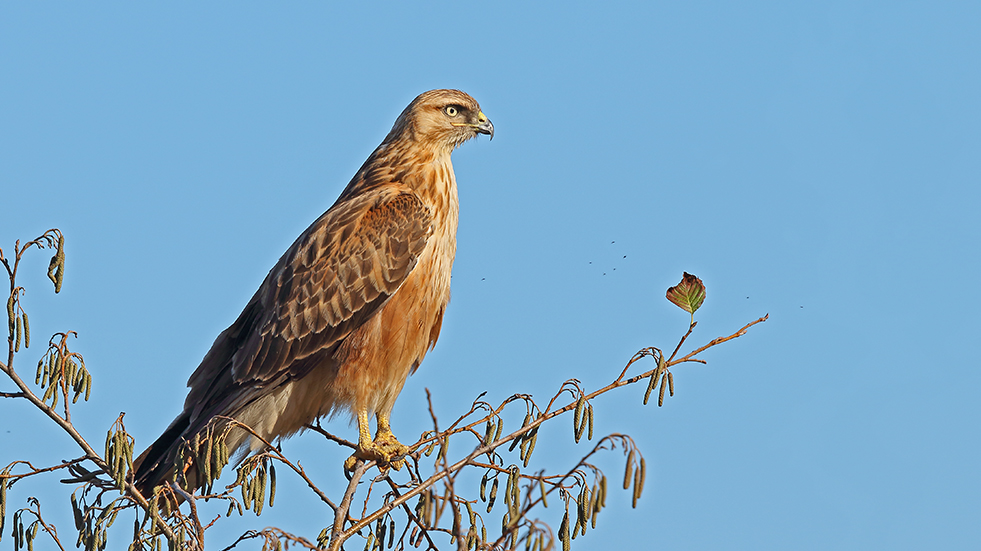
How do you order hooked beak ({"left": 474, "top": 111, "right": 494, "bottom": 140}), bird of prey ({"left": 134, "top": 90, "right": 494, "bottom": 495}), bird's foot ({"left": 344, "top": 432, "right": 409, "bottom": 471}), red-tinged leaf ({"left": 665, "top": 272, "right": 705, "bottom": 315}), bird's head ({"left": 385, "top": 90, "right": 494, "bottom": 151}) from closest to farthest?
1. red-tinged leaf ({"left": 665, "top": 272, "right": 705, "bottom": 315})
2. bird's foot ({"left": 344, "top": 432, "right": 409, "bottom": 471})
3. bird of prey ({"left": 134, "top": 90, "right": 494, "bottom": 495})
4. bird's head ({"left": 385, "top": 90, "right": 494, "bottom": 151})
5. hooked beak ({"left": 474, "top": 111, "right": 494, "bottom": 140})

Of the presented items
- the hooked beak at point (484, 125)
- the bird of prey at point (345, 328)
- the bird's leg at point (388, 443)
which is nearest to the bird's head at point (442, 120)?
the hooked beak at point (484, 125)

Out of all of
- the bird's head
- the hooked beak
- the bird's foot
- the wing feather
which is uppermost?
the hooked beak

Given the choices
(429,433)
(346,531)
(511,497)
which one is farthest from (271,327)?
(511,497)

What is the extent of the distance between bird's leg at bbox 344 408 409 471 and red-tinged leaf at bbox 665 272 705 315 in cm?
222

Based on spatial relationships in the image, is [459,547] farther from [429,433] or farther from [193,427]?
[193,427]

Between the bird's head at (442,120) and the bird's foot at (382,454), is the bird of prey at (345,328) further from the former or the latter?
the bird's head at (442,120)

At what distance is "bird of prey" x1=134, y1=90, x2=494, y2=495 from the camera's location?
220 inches

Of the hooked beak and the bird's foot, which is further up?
the hooked beak

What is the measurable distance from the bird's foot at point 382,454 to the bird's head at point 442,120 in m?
1.90

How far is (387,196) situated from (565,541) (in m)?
2.94

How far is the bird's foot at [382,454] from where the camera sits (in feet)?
17.9

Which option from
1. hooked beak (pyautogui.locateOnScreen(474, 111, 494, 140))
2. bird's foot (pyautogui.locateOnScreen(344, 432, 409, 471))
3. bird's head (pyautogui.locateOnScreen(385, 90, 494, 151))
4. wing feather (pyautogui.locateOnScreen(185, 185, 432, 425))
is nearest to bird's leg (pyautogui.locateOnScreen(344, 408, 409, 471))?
bird's foot (pyautogui.locateOnScreen(344, 432, 409, 471))

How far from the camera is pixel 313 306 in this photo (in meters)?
5.71

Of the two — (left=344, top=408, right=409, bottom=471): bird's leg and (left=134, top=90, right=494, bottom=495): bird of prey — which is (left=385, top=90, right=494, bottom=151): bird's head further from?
(left=344, top=408, right=409, bottom=471): bird's leg
